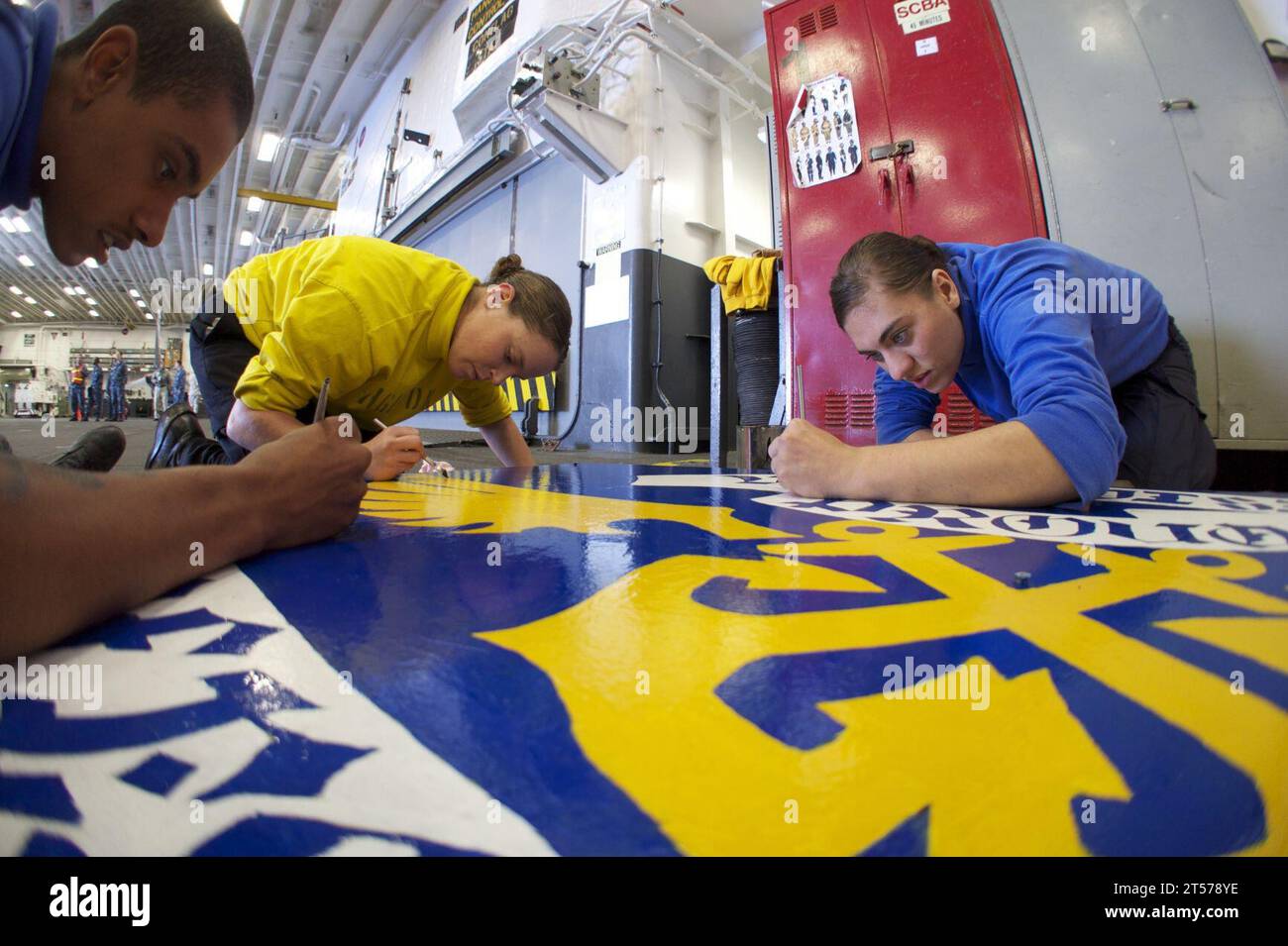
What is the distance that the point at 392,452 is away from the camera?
1.17 metres

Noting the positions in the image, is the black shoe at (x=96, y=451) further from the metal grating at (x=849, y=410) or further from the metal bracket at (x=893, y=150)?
the metal bracket at (x=893, y=150)

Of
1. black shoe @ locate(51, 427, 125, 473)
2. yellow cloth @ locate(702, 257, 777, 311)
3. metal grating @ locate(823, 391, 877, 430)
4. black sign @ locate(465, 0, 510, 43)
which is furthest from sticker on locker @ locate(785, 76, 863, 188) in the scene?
black sign @ locate(465, 0, 510, 43)

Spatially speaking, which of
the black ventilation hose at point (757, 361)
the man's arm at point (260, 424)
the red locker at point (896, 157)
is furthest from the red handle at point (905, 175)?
the man's arm at point (260, 424)

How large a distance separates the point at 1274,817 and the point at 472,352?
4.15 ft

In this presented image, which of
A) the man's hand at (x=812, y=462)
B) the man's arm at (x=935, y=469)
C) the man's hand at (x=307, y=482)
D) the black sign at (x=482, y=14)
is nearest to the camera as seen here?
the man's hand at (x=307, y=482)

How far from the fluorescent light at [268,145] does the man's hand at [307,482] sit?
32.1 ft

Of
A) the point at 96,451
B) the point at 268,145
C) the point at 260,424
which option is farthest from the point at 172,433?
the point at 268,145

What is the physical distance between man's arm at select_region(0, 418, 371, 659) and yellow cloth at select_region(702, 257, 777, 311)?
2.16 m

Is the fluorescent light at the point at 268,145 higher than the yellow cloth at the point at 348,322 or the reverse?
higher

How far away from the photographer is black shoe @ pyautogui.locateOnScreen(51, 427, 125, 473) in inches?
42.2

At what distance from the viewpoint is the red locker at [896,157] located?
197cm

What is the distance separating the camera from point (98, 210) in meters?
0.77

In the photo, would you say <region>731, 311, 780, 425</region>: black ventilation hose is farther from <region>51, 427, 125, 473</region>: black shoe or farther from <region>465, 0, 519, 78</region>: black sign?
<region>465, 0, 519, 78</region>: black sign

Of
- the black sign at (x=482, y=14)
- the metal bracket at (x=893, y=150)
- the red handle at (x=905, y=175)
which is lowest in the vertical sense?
the red handle at (x=905, y=175)
